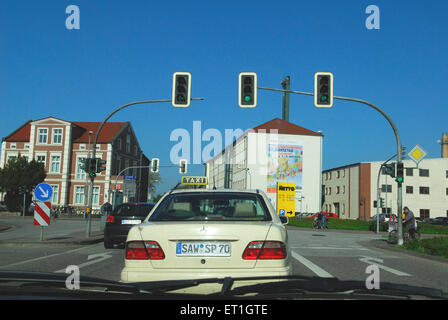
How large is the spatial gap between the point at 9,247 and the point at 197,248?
1173 cm

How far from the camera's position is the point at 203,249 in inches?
170

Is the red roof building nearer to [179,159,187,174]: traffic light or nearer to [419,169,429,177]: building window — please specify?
[179,159,187,174]: traffic light

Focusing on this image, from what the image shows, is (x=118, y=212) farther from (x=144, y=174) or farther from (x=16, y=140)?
(x=144, y=174)

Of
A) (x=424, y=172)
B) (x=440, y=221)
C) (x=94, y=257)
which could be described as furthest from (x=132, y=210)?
(x=424, y=172)

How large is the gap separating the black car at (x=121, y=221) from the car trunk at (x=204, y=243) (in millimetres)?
9047

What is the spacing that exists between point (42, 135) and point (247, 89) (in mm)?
49611

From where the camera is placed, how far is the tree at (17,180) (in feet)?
149

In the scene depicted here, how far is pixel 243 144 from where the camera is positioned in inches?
3297

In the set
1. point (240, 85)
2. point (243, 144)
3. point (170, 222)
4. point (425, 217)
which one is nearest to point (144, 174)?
point (243, 144)

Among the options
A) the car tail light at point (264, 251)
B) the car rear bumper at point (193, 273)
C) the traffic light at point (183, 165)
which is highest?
the traffic light at point (183, 165)

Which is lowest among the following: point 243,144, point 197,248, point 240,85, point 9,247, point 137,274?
point 9,247

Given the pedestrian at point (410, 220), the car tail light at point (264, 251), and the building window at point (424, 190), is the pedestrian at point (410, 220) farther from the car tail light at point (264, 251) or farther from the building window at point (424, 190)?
the building window at point (424, 190)

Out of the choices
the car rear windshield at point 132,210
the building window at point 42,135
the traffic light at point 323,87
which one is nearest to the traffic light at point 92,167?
the car rear windshield at point 132,210

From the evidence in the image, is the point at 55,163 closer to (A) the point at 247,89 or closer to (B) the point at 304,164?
(B) the point at 304,164
